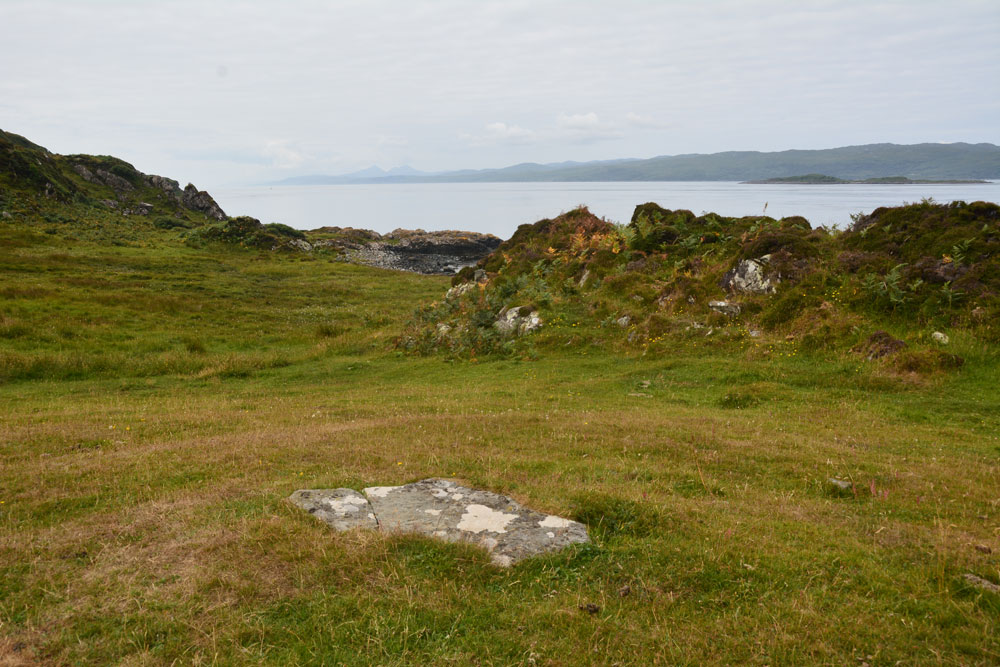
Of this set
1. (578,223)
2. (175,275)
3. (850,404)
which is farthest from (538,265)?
(175,275)

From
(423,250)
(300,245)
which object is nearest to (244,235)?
(300,245)

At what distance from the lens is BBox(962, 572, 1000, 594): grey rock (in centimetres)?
609

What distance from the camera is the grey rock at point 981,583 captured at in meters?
6.09

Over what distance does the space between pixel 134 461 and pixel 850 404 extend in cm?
1816

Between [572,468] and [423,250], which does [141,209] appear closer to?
[423,250]

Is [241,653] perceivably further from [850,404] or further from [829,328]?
[829,328]

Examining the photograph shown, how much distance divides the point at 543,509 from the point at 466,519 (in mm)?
1140

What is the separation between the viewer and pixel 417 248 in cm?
10625

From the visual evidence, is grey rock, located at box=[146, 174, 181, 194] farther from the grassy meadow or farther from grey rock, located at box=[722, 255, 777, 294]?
grey rock, located at box=[722, 255, 777, 294]

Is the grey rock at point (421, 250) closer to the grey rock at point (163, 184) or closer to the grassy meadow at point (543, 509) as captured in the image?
the grey rock at point (163, 184)

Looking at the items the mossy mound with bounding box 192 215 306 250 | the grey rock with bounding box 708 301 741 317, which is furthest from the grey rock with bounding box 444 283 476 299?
the mossy mound with bounding box 192 215 306 250

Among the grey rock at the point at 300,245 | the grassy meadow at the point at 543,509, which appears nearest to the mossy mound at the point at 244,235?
the grey rock at the point at 300,245

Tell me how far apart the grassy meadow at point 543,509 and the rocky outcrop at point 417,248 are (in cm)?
7068

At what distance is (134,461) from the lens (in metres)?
11.6
